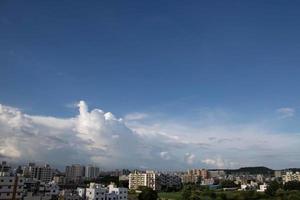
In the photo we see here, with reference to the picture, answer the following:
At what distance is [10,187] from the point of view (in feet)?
119

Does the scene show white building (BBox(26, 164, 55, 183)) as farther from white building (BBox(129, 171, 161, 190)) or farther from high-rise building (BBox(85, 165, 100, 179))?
high-rise building (BBox(85, 165, 100, 179))

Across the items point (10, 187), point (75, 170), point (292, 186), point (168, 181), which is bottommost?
point (10, 187)

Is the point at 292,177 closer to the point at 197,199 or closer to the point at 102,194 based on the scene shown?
the point at 197,199

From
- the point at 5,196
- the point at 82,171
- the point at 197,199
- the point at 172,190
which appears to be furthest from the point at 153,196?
the point at 82,171

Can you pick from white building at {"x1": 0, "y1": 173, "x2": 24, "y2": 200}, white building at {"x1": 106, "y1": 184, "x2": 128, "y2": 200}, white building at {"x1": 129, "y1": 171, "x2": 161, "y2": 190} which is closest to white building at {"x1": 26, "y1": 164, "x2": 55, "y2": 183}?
white building at {"x1": 129, "y1": 171, "x2": 161, "y2": 190}

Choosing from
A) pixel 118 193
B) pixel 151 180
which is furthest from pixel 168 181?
pixel 118 193

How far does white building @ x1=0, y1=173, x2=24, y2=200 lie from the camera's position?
117 feet

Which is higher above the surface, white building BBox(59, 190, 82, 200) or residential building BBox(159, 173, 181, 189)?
residential building BBox(159, 173, 181, 189)

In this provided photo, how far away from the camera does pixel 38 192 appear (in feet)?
137

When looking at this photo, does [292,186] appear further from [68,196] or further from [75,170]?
[75,170]

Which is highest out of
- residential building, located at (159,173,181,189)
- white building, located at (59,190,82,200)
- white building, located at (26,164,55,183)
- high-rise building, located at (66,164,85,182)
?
high-rise building, located at (66,164,85,182)

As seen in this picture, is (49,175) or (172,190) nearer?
(172,190)

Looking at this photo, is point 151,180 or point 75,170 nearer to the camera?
point 151,180

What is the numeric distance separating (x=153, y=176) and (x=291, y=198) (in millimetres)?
47041
